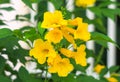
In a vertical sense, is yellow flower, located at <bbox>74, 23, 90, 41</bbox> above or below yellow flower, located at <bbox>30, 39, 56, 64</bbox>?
above

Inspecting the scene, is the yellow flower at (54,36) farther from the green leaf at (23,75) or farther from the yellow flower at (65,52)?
the green leaf at (23,75)

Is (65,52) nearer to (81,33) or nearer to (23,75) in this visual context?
(81,33)

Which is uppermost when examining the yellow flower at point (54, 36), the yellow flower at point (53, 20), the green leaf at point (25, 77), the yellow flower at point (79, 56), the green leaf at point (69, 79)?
the yellow flower at point (53, 20)

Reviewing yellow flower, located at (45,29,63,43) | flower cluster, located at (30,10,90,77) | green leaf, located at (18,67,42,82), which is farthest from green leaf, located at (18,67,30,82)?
yellow flower, located at (45,29,63,43)

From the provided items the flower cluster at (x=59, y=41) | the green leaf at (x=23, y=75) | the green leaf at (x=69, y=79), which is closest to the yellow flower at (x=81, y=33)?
the flower cluster at (x=59, y=41)

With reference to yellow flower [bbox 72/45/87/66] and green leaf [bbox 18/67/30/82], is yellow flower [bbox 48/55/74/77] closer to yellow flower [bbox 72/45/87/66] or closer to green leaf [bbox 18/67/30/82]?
yellow flower [bbox 72/45/87/66]

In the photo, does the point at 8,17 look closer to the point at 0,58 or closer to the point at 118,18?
the point at 118,18

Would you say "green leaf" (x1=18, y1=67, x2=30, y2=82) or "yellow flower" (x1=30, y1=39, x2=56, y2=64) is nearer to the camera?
"yellow flower" (x1=30, y1=39, x2=56, y2=64)

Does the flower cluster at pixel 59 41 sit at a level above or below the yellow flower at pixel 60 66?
above
